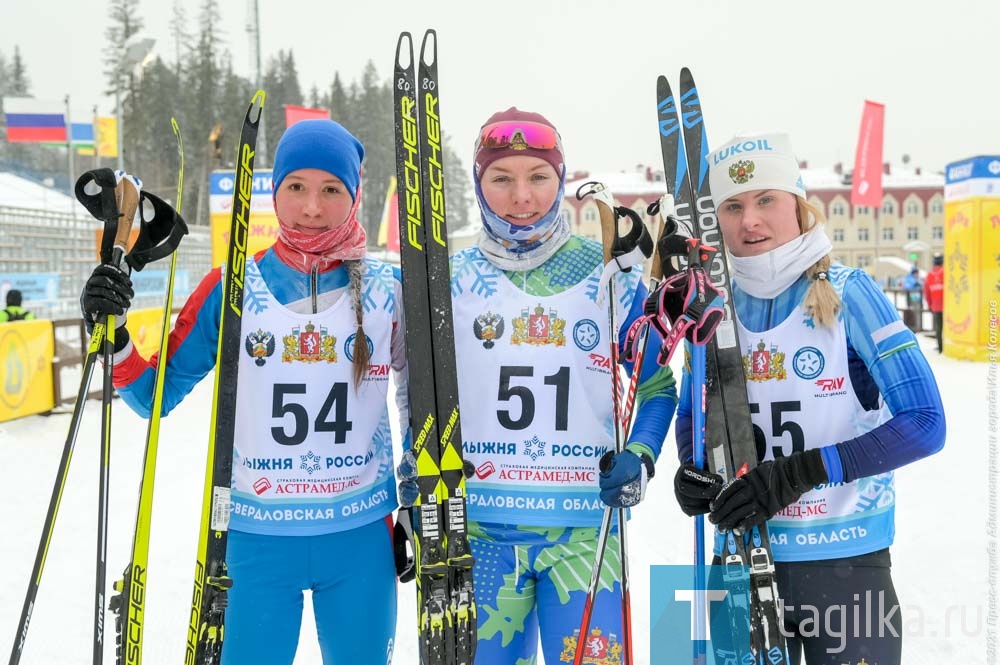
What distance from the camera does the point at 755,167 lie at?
205 centimetres

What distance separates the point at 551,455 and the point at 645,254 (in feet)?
1.99

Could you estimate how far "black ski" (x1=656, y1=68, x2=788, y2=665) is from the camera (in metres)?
1.88

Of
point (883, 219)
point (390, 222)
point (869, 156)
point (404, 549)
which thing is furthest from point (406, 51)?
point (883, 219)

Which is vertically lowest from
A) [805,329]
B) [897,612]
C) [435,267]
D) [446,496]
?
[897,612]

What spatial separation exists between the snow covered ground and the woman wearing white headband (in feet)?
4.61

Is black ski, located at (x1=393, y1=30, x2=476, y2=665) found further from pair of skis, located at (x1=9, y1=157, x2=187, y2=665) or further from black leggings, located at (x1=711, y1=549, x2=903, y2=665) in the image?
black leggings, located at (x1=711, y1=549, x2=903, y2=665)

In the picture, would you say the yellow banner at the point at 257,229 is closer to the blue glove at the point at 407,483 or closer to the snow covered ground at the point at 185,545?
the snow covered ground at the point at 185,545

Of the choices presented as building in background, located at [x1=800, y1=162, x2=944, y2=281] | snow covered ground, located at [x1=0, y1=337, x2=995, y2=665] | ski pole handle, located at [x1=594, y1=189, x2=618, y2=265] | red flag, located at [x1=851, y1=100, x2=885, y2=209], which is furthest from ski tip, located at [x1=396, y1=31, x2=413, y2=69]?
building in background, located at [x1=800, y1=162, x2=944, y2=281]

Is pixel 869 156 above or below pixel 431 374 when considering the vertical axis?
above

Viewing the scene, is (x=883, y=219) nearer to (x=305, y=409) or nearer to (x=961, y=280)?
(x=961, y=280)

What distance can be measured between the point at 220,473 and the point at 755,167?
5.50 feet

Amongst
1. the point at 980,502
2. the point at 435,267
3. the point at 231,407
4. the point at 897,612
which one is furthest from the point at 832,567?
the point at 980,502

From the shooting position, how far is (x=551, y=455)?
1.99 meters

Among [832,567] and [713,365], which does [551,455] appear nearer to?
[713,365]
